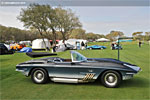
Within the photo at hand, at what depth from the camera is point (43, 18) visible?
30.3 metres

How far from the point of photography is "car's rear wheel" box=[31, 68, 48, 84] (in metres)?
4.84

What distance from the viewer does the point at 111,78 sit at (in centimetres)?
445

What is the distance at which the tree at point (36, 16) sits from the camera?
2823cm

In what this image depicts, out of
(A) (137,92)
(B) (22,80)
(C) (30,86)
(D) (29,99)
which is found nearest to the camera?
(D) (29,99)

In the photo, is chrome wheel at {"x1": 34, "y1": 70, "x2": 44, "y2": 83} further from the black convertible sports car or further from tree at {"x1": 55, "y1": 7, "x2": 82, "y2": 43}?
tree at {"x1": 55, "y1": 7, "x2": 82, "y2": 43}

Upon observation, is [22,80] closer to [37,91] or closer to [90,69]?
[37,91]

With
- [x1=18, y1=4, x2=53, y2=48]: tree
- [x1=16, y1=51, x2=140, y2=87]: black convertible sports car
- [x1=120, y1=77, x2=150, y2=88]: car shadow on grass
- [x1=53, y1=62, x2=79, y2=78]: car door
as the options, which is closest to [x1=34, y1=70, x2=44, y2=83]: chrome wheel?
[x1=16, y1=51, x2=140, y2=87]: black convertible sports car

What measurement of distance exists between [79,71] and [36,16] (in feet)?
87.8

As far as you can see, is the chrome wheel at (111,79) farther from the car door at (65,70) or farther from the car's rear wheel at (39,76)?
the car's rear wheel at (39,76)

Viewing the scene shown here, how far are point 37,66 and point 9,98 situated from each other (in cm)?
141

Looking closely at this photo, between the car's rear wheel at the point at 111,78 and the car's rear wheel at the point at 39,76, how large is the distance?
80.1 inches

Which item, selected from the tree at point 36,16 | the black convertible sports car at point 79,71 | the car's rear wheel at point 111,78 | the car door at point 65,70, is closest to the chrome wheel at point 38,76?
the black convertible sports car at point 79,71

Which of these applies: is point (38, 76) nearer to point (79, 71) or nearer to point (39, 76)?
point (39, 76)

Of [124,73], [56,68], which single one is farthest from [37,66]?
[124,73]
